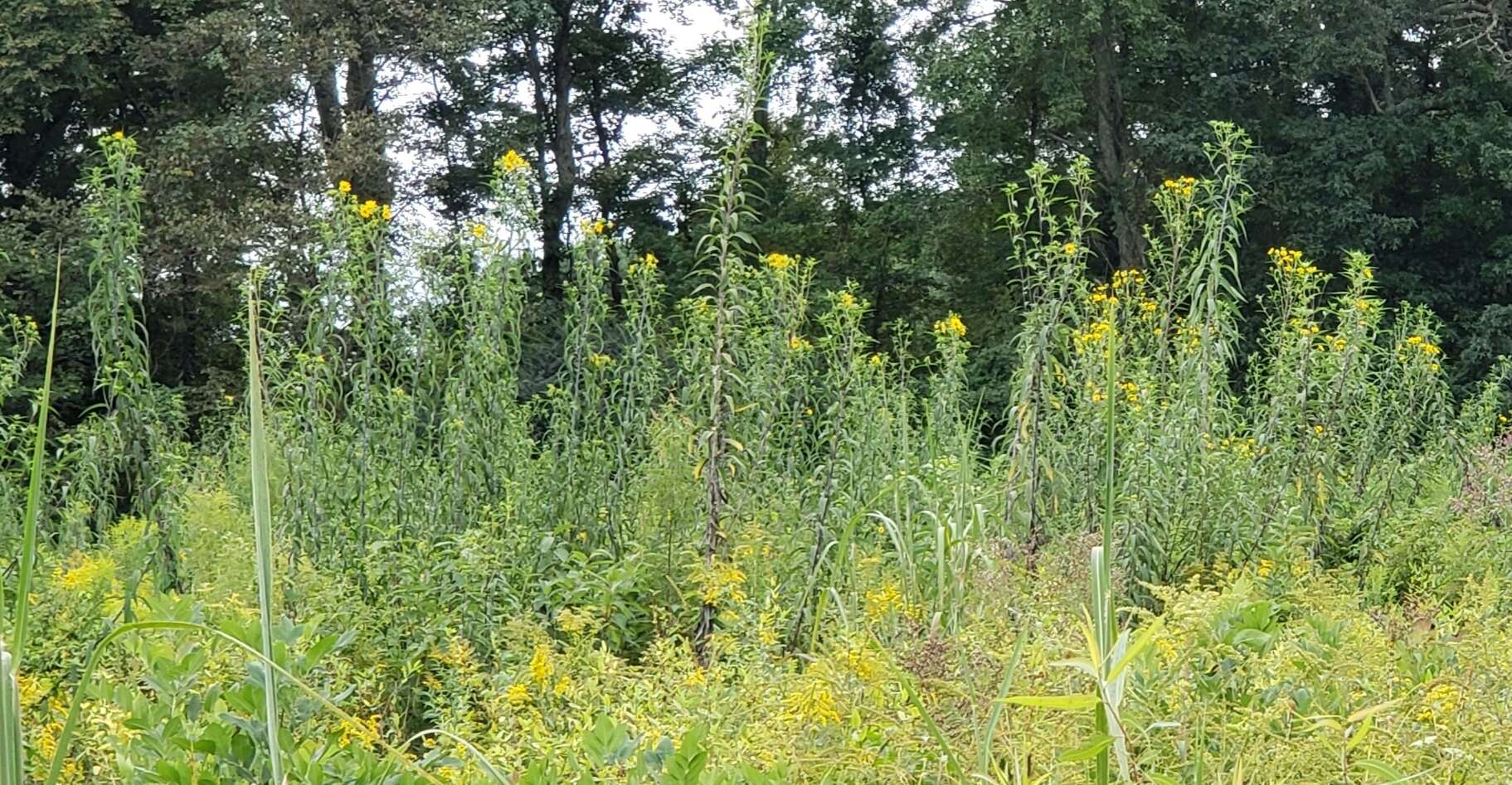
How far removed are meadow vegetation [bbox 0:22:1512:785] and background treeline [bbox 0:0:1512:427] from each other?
391 inches

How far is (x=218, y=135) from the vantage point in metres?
15.7

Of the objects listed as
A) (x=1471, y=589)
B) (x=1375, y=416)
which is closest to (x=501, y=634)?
(x=1471, y=589)

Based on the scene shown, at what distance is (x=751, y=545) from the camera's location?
378 centimetres

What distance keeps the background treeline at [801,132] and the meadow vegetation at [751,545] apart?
32.6 ft

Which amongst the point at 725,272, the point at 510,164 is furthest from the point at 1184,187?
the point at 510,164

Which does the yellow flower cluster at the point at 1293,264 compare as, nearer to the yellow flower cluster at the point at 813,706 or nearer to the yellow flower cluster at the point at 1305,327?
the yellow flower cluster at the point at 1305,327

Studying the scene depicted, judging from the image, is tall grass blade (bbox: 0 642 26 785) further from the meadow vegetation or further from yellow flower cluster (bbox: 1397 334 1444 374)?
yellow flower cluster (bbox: 1397 334 1444 374)

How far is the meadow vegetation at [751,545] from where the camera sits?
6.50 ft

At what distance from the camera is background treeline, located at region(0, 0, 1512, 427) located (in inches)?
610

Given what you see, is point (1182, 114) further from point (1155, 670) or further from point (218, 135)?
point (1155, 670)

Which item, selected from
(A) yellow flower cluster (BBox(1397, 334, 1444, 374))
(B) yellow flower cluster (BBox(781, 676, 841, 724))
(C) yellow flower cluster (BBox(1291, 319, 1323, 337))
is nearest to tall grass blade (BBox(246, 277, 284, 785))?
(B) yellow flower cluster (BBox(781, 676, 841, 724))

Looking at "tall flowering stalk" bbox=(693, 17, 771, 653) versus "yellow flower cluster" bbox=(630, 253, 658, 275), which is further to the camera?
"yellow flower cluster" bbox=(630, 253, 658, 275)

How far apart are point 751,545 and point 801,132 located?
59.6ft

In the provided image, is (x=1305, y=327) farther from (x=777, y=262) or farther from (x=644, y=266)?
(x=644, y=266)
